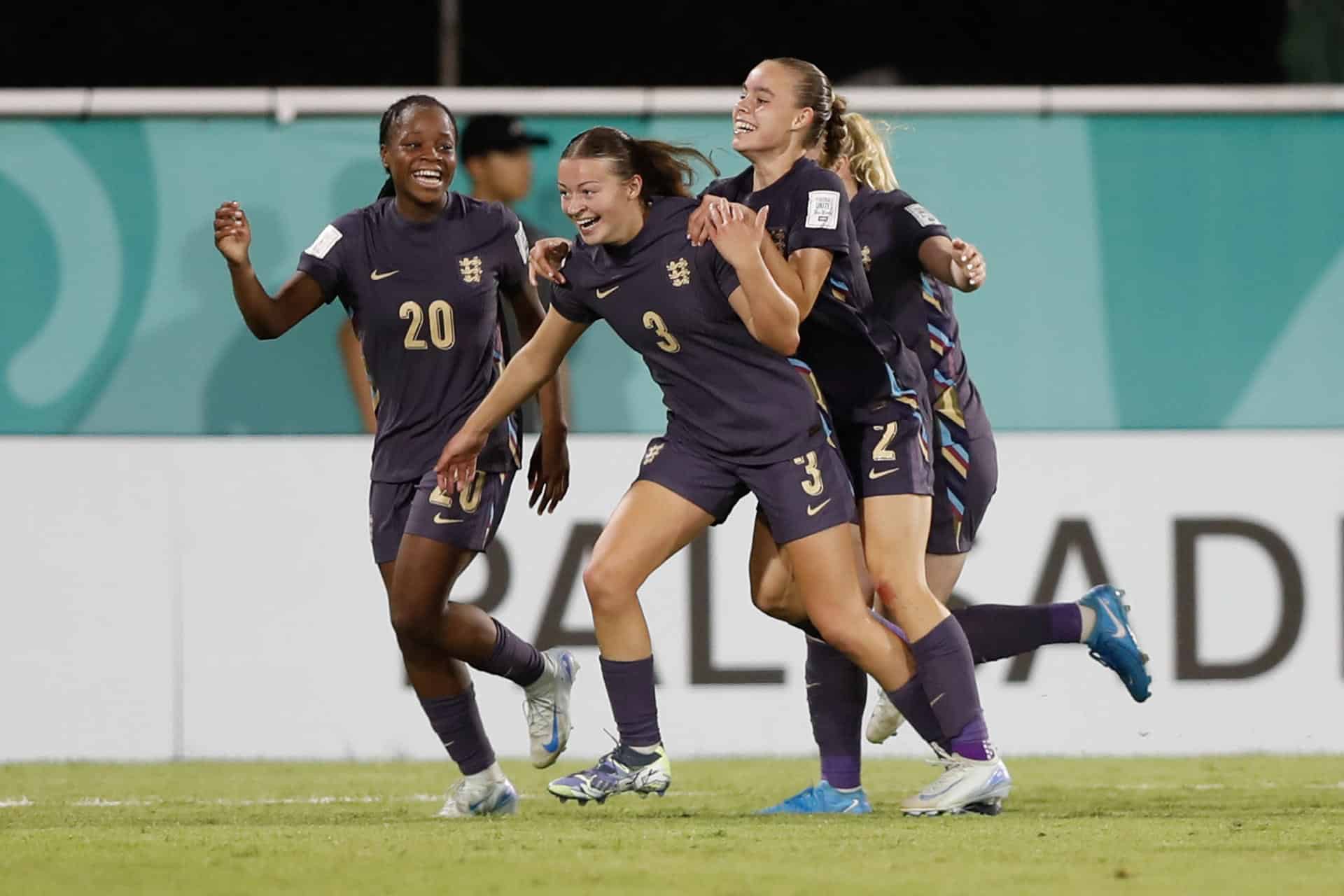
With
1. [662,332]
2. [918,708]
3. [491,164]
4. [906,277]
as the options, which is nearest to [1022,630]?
[918,708]

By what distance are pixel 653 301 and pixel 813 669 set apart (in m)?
1.18

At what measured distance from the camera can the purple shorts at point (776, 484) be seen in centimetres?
511

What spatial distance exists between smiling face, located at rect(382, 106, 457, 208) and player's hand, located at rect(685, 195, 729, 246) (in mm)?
1040

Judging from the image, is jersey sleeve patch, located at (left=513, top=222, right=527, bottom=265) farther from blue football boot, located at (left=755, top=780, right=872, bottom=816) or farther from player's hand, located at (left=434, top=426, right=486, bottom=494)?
blue football boot, located at (left=755, top=780, right=872, bottom=816)

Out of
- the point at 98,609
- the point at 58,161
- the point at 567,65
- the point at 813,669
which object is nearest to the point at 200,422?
the point at 58,161

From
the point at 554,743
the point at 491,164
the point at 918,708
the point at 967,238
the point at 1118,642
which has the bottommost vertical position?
the point at 554,743

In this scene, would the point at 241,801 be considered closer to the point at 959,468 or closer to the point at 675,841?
the point at 675,841

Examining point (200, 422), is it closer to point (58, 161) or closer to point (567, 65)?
point (58, 161)

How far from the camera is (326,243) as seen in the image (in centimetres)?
580

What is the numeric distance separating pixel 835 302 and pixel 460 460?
1035 mm

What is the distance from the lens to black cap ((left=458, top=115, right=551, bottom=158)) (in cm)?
982

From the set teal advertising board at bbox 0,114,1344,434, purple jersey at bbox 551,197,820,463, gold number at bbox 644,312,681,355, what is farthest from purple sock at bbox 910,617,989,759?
teal advertising board at bbox 0,114,1344,434

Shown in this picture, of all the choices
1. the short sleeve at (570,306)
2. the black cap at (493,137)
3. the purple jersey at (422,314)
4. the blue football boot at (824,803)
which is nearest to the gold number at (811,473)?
→ the short sleeve at (570,306)

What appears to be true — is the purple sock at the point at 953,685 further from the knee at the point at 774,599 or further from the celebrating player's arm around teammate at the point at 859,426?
the knee at the point at 774,599
